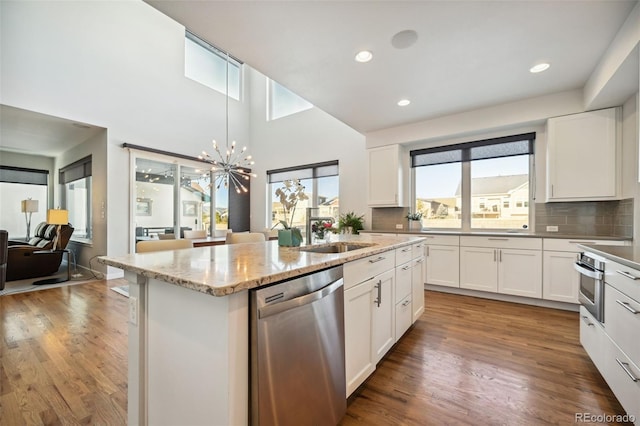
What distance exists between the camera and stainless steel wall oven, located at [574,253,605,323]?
172 cm

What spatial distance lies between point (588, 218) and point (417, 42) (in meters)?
3.19

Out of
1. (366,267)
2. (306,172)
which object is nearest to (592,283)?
(366,267)

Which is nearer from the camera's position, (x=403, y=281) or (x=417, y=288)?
(x=403, y=281)

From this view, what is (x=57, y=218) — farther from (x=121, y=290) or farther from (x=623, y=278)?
(x=623, y=278)

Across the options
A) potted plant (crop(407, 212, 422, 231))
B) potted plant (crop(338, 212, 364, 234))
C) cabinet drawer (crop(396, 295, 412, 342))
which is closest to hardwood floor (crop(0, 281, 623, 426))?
cabinet drawer (crop(396, 295, 412, 342))

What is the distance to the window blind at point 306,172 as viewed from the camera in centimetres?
599

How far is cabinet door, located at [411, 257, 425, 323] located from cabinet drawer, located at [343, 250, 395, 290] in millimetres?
625

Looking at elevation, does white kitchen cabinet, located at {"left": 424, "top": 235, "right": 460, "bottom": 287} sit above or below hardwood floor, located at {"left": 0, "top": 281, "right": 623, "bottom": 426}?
above

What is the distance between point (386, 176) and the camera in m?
4.62

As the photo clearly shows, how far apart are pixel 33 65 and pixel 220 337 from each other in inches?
232

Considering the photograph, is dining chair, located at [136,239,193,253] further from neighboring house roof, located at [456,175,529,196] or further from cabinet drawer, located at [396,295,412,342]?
neighboring house roof, located at [456,175,529,196]

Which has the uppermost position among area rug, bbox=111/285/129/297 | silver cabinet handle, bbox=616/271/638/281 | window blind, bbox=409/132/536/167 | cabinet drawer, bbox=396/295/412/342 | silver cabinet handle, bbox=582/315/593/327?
window blind, bbox=409/132/536/167

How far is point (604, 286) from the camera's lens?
168 centimetres

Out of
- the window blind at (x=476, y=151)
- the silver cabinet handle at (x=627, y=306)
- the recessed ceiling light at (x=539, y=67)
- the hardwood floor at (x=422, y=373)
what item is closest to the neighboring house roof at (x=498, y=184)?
the window blind at (x=476, y=151)
